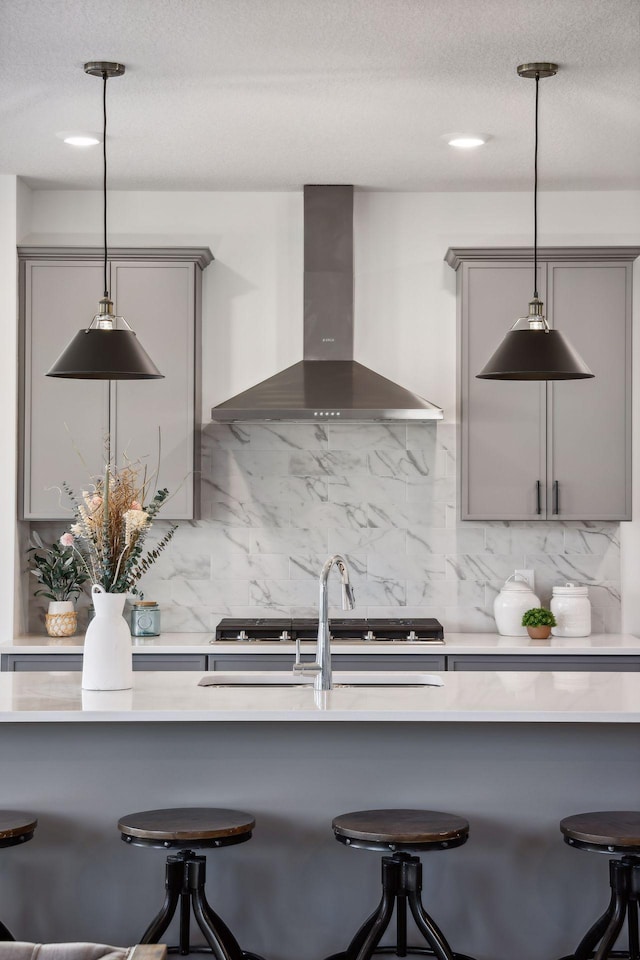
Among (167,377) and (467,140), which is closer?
(467,140)

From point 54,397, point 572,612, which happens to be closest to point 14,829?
point 54,397

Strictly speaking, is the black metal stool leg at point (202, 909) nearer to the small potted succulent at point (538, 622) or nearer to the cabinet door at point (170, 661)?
the cabinet door at point (170, 661)

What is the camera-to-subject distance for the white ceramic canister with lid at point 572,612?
4.91m

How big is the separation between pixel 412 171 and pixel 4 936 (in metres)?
3.48

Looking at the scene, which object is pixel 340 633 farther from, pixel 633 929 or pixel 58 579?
pixel 633 929

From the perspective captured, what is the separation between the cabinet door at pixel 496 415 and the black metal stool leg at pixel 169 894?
245 cm

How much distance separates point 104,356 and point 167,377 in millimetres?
1709

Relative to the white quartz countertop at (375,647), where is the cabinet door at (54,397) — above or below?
above

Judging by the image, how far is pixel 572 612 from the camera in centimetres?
492

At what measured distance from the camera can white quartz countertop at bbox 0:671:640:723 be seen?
285 centimetres

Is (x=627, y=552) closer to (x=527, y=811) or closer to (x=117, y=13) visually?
(x=527, y=811)

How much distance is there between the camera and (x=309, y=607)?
520 cm

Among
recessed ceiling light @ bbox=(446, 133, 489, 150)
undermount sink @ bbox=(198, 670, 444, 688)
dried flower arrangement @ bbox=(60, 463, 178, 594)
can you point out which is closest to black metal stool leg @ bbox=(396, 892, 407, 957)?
undermount sink @ bbox=(198, 670, 444, 688)

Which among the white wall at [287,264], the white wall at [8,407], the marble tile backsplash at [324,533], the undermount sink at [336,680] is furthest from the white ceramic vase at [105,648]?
the white wall at [287,264]
